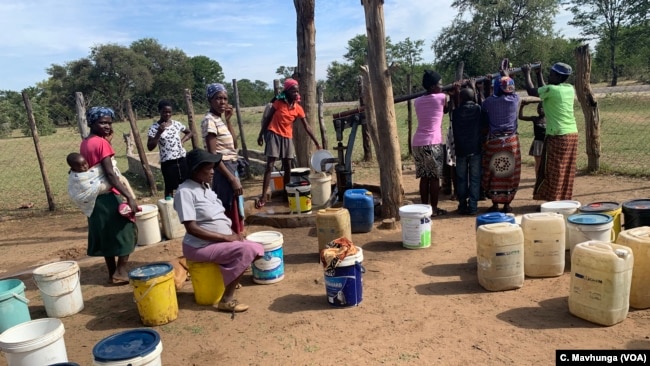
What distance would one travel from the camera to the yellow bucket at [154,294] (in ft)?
11.5

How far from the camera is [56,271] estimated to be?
384cm

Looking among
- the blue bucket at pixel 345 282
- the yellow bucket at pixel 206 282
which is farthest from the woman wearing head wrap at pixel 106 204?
the blue bucket at pixel 345 282

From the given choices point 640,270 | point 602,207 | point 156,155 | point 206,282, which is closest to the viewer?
point 640,270

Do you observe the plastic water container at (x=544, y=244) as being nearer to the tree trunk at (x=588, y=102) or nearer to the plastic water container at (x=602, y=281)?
the plastic water container at (x=602, y=281)

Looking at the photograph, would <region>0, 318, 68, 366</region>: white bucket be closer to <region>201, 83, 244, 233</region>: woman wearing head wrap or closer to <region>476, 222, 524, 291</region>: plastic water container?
<region>201, 83, 244, 233</region>: woman wearing head wrap

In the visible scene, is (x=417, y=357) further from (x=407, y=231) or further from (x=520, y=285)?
(x=407, y=231)

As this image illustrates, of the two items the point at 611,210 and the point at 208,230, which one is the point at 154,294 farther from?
the point at 611,210

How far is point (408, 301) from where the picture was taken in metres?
3.72

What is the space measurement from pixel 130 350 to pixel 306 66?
235 inches

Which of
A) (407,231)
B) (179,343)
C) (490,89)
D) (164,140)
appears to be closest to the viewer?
(179,343)

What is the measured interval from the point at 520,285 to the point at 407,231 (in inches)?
56.2

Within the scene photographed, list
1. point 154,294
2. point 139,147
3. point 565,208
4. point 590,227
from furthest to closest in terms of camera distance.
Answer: point 139,147 → point 565,208 → point 590,227 → point 154,294

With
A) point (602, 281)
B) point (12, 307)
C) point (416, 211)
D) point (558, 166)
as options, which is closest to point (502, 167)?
point (558, 166)

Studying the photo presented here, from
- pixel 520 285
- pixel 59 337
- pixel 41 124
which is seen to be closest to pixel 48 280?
pixel 59 337
